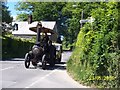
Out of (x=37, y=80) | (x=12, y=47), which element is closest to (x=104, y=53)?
(x=37, y=80)

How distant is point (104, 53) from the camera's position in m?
12.7

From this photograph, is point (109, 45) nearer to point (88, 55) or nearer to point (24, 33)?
point (88, 55)

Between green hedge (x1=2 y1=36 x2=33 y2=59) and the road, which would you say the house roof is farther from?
the road


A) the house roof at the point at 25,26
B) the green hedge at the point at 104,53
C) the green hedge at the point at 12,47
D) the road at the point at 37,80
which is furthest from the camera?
the house roof at the point at 25,26

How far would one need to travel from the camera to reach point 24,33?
83812mm

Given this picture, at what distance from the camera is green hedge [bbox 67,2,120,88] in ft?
40.4

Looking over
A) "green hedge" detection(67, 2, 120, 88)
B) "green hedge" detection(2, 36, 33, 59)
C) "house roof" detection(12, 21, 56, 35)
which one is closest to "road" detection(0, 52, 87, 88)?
"green hedge" detection(67, 2, 120, 88)

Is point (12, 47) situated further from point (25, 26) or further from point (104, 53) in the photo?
point (25, 26)

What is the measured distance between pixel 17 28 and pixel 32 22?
391 cm

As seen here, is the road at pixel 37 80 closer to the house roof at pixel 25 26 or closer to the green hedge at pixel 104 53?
the green hedge at pixel 104 53

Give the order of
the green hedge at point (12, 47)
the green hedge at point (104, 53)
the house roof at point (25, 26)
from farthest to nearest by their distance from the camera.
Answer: the house roof at point (25, 26) → the green hedge at point (12, 47) → the green hedge at point (104, 53)

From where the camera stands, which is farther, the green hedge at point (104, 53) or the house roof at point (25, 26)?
the house roof at point (25, 26)

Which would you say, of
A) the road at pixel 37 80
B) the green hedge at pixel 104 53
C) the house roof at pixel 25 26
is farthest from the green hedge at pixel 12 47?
the house roof at pixel 25 26

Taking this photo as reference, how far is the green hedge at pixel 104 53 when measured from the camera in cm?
1230
